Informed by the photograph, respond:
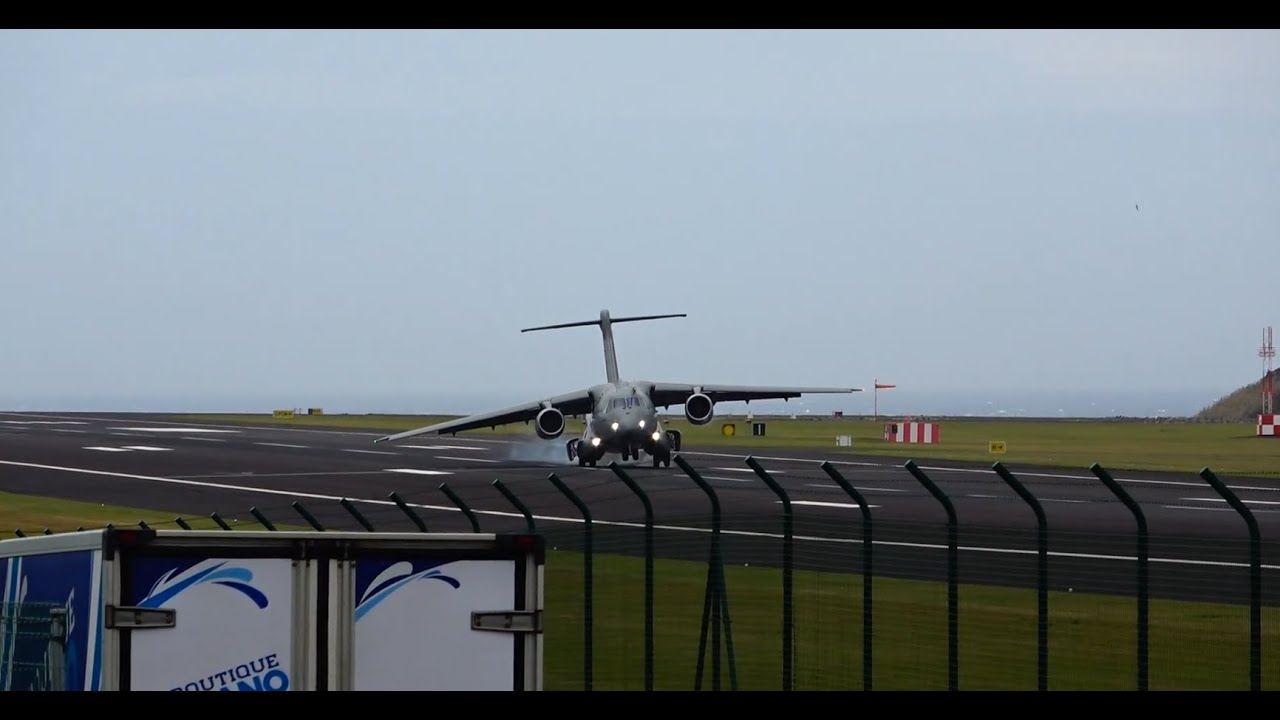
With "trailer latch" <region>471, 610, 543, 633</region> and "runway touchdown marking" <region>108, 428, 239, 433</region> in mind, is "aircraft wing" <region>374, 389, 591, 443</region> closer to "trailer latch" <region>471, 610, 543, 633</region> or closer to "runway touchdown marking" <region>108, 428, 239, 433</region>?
"runway touchdown marking" <region>108, 428, 239, 433</region>

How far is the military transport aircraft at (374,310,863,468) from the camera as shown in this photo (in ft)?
156

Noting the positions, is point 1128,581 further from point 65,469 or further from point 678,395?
point 65,469

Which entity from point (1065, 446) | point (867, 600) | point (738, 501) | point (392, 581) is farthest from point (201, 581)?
point (1065, 446)

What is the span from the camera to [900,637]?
49.9 feet

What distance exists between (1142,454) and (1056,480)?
18642mm

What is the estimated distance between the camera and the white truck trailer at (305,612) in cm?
891

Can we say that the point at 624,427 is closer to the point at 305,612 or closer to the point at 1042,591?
the point at 1042,591

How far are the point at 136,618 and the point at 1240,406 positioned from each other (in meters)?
144

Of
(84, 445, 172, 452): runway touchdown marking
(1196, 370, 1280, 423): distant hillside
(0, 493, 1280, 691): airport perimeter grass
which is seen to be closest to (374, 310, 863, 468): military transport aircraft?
(84, 445, 172, 452): runway touchdown marking

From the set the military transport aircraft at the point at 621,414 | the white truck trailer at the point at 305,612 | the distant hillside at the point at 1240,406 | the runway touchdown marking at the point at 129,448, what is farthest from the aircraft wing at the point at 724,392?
the distant hillside at the point at 1240,406

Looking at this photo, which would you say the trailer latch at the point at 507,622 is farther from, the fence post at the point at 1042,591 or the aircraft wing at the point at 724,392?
the aircraft wing at the point at 724,392

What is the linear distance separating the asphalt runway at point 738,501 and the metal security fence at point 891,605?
0.15 metres

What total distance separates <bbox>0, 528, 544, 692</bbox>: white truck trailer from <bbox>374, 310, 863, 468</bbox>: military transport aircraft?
3768cm
